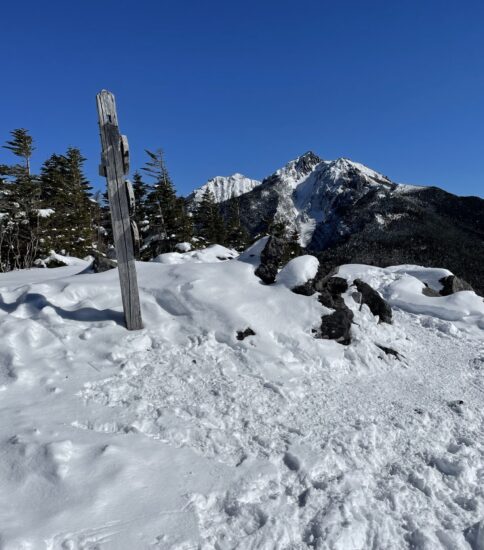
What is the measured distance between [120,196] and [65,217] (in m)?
22.7

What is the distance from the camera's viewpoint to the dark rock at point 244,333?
848cm

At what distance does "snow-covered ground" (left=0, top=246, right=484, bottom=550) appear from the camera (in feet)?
12.9

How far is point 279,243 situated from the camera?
1126 centimetres

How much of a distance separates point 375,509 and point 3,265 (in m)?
27.5

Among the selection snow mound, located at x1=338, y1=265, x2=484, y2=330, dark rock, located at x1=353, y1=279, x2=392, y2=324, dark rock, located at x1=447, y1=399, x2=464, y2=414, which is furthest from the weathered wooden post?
snow mound, located at x1=338, y1=265, x2=484, y2=330

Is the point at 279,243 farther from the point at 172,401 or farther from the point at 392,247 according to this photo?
the point at 392,247

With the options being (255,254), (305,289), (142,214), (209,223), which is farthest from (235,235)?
(305,289)

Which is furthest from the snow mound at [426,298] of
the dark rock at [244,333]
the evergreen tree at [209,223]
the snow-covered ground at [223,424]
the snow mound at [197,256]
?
the evergreen tree at [209,223]

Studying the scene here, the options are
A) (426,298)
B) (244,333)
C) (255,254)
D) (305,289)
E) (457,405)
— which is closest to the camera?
(457,405)

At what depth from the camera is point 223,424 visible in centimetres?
578

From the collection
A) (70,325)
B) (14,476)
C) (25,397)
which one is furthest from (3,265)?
(14,476)

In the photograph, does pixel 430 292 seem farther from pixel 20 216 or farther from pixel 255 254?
pixel 20 216

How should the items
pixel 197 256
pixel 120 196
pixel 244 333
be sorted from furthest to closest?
pixel 197 256 < pixel 244 333 < pixel 120 196

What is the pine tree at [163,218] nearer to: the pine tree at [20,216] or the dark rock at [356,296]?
the pine tree at [20,216]
